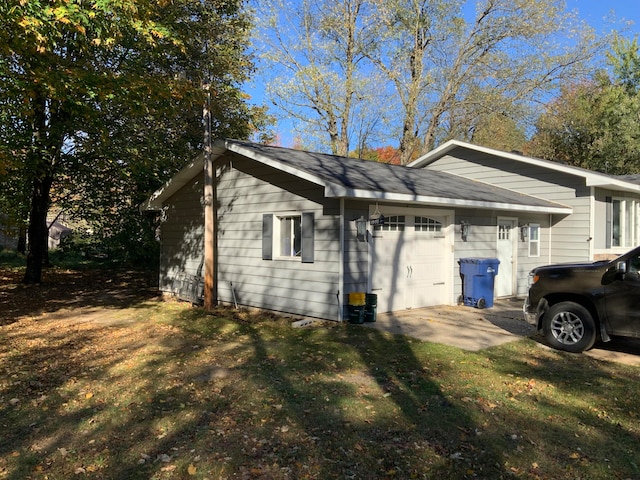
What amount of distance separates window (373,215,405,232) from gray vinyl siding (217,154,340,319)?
1.29 meters

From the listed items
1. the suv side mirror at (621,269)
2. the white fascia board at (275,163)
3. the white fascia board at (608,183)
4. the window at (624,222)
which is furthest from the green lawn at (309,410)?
the window at (624,222)

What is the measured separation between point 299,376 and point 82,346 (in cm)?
399

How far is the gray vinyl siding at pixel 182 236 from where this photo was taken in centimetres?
1288

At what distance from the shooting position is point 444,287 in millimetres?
11406

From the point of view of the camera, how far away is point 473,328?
884 cm

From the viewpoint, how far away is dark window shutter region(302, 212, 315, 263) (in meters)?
9.52

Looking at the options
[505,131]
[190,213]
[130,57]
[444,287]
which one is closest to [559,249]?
[444,287]

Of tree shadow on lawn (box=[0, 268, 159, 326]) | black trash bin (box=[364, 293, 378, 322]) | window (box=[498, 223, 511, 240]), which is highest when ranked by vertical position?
window (box=[498, 223, 511, 240])

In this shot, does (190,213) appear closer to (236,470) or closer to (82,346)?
(82,346)

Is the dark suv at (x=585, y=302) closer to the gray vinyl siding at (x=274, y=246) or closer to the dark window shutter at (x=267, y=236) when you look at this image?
the gray vinyl siding at (x=274, y=246)

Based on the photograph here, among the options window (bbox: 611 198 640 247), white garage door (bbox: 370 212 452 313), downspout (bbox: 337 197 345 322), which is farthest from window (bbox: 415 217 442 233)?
window (bbox: 611 198 640 247)

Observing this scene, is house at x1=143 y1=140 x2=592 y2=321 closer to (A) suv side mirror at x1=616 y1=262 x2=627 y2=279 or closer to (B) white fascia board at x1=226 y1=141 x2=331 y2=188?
(B) white fascia board at x1=226 y1=141 x2=331 y2=188

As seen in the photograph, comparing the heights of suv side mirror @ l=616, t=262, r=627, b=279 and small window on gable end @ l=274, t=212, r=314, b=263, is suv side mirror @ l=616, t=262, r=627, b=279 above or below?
below

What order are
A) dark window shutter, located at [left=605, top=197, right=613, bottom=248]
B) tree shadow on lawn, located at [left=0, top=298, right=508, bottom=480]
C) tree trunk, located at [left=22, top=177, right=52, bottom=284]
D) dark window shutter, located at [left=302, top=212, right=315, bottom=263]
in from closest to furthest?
tree shadow on lawn, located at [left=0, top=298, right=508, bottom=480], dark window shutter, located at [left=302, top=212, right=315, bottom=263], dark window shutter, located at [left=605, top=197, right=613, bottom=248], tree trunk, located at [left=22, top=177, right=52, bottom=284]
